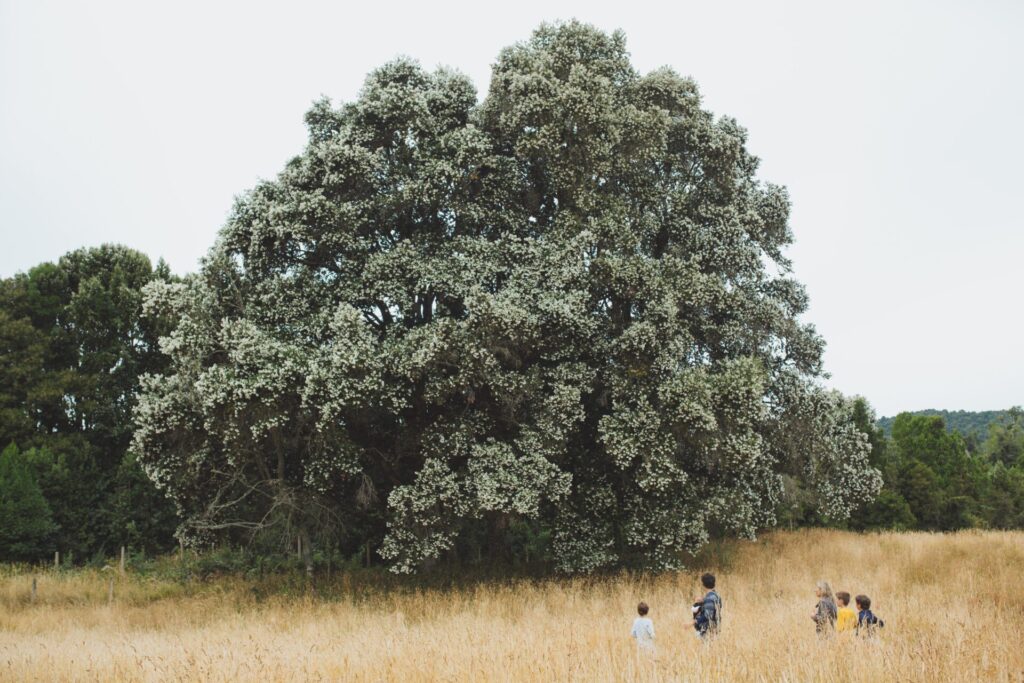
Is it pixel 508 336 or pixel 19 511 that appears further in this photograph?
pixel 19 511

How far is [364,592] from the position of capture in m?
17.2

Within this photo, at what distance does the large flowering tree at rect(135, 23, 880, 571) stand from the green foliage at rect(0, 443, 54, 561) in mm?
12843

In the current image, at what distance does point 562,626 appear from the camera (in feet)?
37.6

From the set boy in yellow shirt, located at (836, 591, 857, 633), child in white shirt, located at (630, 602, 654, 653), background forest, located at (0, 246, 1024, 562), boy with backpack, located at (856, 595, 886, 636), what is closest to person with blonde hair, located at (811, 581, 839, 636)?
boy in yellow shirt, located at (836, 591, 857, 633)

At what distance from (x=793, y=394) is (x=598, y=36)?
11.6 metres

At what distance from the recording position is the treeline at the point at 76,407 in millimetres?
27984

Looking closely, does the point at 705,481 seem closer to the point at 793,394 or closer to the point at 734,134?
the point at 793,394

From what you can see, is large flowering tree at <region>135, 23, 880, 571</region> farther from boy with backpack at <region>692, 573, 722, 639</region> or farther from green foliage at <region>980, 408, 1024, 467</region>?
green foliage at <region>980, 408, 1024, 467</region>

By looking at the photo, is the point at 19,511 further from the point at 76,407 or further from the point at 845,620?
the point at 845,620

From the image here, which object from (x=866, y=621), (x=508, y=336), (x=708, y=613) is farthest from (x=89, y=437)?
→ (x=866, y=621)

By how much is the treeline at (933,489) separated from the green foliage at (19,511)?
111 feet

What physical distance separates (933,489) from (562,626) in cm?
3509

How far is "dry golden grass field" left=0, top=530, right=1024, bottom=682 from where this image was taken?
7508 millimetres

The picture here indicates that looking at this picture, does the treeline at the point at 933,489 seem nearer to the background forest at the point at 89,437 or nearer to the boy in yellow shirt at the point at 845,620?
the background forest at the point at 89,437
